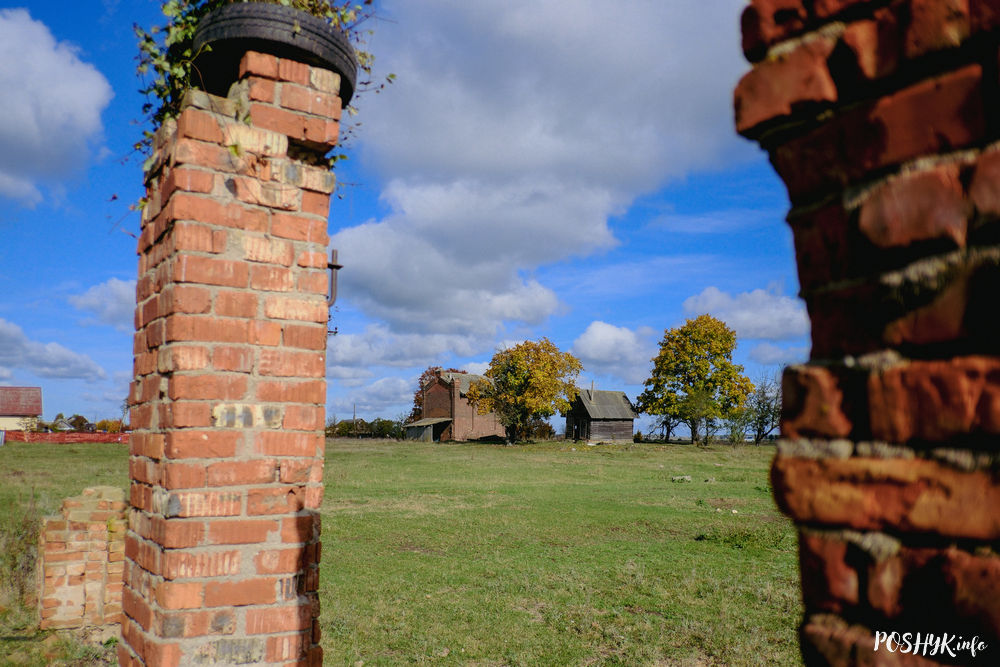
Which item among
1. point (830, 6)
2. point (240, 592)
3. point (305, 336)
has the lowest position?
point (240, 592)

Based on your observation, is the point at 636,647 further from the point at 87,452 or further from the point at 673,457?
the point at 87,452

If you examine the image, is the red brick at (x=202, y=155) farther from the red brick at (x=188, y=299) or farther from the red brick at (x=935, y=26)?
the red brick at (x=935, y=26)

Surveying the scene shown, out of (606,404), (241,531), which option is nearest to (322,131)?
(241,531)

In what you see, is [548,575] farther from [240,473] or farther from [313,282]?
[313,282]

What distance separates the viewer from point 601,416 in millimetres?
49438

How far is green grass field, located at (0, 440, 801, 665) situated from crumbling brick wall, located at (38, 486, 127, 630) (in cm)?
25

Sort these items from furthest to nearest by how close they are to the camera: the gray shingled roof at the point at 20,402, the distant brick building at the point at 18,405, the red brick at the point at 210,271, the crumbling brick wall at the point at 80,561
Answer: the gray shingled roof at the point at 20,402 → the distant brick building at the point at 18,405 → the crumbling brick wall at the point at 80,561 → the red brick at the point at 210,271

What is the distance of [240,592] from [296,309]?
1.21m

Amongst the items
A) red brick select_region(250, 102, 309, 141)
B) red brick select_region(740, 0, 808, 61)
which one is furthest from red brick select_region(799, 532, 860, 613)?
red brick select_region(250, 102, 309, 141)

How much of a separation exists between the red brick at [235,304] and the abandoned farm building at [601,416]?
156 ft

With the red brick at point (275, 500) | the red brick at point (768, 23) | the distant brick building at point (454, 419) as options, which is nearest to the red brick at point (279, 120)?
the red brick at point (275, 500)

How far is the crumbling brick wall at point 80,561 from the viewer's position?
4.89m

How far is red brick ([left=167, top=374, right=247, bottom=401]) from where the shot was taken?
2602 millimetres

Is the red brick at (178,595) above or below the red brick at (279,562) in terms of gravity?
below
